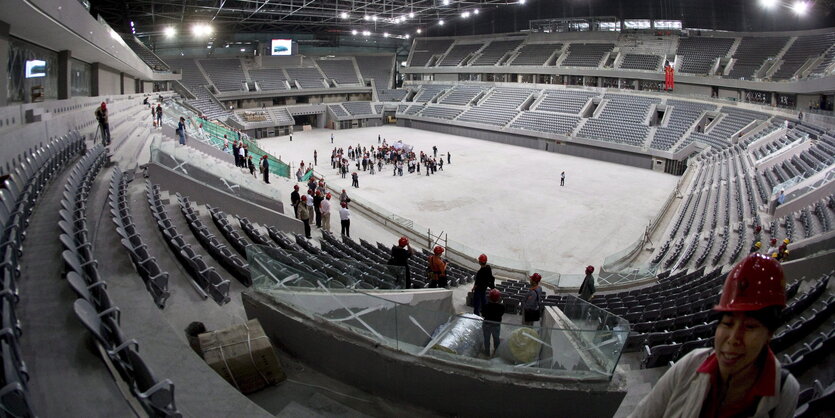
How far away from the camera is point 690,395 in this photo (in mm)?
1813

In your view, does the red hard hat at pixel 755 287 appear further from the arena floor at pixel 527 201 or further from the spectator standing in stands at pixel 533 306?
the arena floor at pixel 527 201

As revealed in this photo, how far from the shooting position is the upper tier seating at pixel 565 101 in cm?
4569

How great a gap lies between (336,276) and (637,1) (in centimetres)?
A: 5202

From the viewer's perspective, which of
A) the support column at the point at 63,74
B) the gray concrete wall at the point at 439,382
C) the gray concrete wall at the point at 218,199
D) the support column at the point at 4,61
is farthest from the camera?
the support column at the point at 63,74

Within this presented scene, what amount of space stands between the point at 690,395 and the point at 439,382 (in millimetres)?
3318

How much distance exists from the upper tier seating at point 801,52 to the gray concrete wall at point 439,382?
3925cm

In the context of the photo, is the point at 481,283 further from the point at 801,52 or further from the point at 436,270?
the point at 801,52

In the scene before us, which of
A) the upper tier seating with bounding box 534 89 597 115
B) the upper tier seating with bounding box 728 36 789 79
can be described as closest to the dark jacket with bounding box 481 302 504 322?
the upper tier seating with bounding box 728 36 789 79

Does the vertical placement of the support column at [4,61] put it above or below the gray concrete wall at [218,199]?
above

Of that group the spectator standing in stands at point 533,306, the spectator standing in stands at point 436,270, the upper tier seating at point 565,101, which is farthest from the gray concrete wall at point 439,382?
the upper tier seating at point 565,101

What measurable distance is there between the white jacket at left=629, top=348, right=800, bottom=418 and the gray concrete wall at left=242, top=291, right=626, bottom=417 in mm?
2845

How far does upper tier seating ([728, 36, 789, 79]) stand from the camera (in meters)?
37.8

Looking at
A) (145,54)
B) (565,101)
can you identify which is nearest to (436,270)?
(565,101)

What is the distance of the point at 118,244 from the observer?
6754mm
